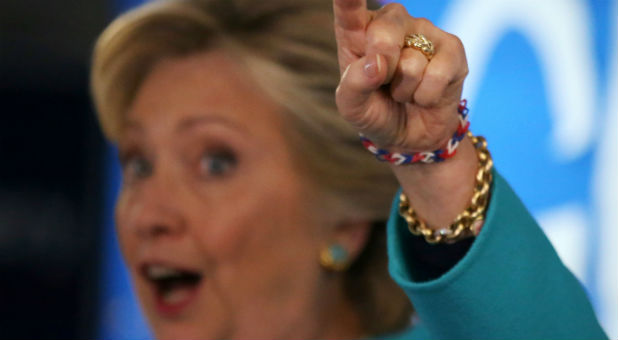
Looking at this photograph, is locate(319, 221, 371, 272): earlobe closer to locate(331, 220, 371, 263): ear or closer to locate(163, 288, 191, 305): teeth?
locate(331, 220, 371, 263): ear

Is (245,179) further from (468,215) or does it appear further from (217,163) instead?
(468,215)

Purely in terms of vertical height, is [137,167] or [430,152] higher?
[430,152]

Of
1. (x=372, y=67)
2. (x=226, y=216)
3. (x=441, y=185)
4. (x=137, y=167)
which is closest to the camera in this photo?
(x=372, y=67)

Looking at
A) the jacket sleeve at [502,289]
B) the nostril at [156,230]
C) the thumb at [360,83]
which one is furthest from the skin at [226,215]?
the thumb at [360,83]

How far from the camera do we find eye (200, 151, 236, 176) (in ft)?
3.56

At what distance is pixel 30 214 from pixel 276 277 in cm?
155

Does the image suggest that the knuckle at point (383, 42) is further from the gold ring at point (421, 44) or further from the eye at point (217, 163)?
the eye at point (217, 163)

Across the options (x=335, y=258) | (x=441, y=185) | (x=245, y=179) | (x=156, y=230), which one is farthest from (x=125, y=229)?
(x=441, y=185)

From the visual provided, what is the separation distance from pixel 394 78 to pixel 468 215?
167 mm

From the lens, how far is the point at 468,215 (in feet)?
2.44

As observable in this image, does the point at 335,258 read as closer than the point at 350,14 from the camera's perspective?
No

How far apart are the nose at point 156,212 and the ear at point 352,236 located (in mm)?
227

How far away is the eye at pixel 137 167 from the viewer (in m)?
1.15

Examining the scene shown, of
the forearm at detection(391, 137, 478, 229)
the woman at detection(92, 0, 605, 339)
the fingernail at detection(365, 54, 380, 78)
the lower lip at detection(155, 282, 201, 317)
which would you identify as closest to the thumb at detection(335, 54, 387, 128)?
the fingernail at detection(365, 54, 380, 78)
